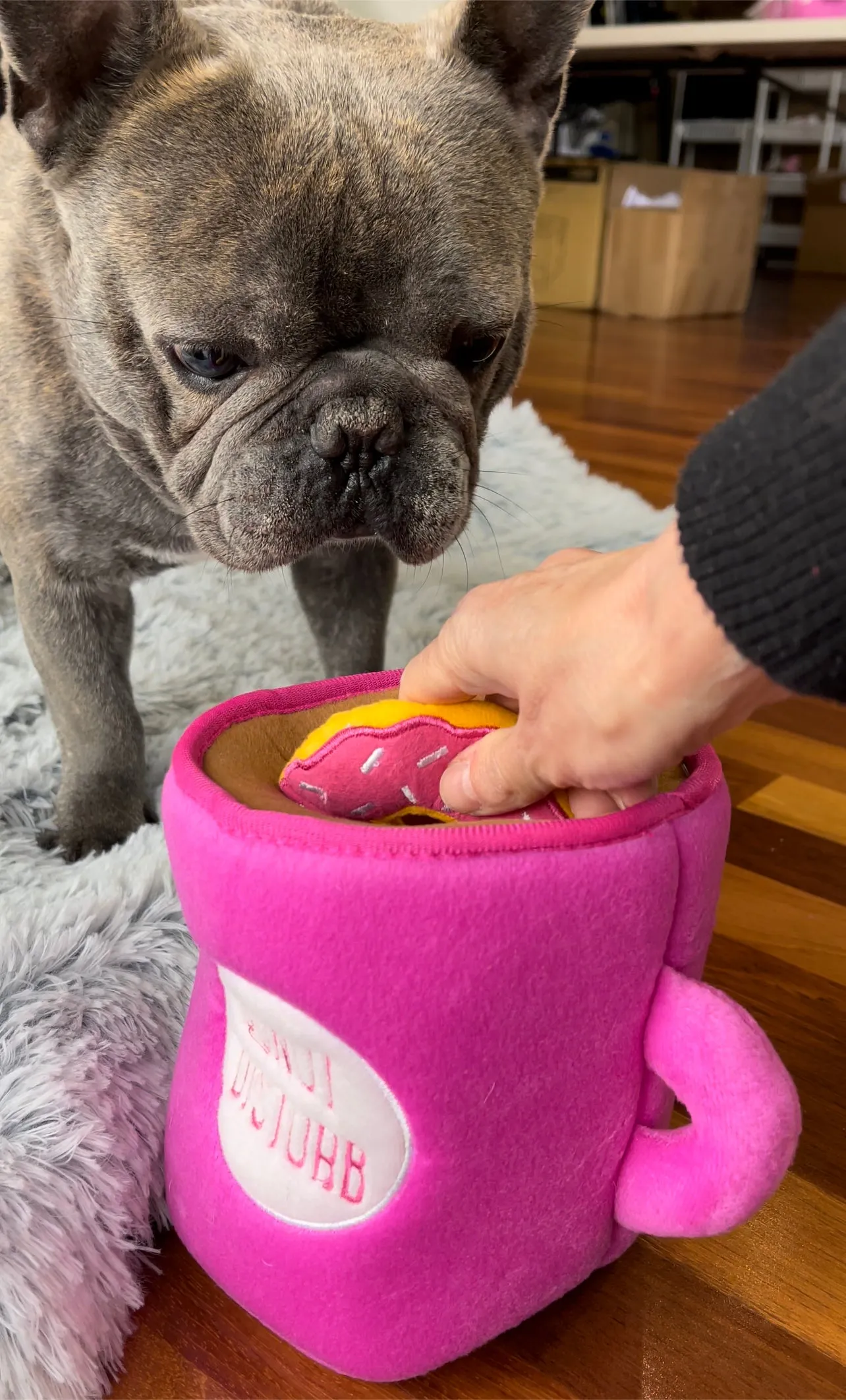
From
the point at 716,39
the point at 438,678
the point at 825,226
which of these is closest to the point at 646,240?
the point at 716,39

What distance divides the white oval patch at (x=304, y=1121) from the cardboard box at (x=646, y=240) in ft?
13.4

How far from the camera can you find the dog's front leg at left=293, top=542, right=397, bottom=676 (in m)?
1.23

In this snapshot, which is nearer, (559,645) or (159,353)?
(559,645)

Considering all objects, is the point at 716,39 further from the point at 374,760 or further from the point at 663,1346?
the point at 663,1346

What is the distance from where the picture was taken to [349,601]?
4.09ft

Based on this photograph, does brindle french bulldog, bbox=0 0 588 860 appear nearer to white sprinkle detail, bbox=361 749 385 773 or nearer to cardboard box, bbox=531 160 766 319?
white sprinkle detail, bbox=361 749 385 773

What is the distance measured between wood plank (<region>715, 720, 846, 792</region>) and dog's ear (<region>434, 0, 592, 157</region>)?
26.4 inches

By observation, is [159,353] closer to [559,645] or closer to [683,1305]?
[559,645]

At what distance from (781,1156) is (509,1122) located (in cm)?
14

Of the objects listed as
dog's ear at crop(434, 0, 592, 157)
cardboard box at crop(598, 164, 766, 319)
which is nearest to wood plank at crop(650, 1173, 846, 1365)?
dog's ear at crop(434, 0, 592, 157)

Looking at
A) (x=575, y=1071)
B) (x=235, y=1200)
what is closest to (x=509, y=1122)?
(x=575, y=1071)

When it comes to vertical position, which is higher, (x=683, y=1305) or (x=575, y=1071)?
(x=575, y=1071)

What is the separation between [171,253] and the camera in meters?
0.82

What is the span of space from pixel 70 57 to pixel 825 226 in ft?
21.3
